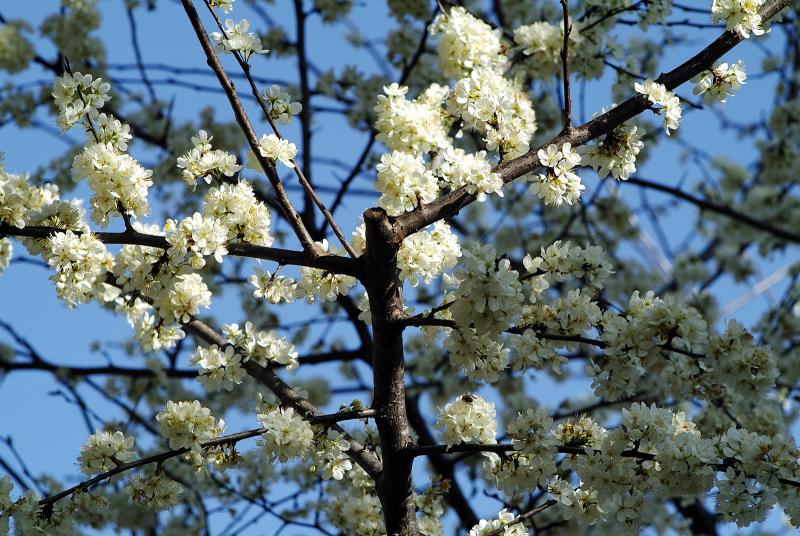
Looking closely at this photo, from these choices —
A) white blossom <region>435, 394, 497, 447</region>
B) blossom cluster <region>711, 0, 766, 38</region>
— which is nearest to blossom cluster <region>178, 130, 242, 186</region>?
white blossom <region>435, 394, 497, 447</region>

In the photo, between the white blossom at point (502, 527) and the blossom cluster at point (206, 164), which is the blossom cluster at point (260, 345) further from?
the white blossom at point (502, 527)

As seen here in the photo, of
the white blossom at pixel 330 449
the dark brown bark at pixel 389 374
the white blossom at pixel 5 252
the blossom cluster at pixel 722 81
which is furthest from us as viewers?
the white blossom at pixel 5 252

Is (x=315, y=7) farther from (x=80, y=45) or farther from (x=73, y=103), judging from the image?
(x=73, y=103)

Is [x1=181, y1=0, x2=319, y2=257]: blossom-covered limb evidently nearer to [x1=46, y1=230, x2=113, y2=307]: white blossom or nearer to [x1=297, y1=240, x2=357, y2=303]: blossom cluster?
[x1=297, y1=240, x2=357, y2=303]: blossom cluster

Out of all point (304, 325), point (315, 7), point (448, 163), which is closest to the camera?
point (448, 163)

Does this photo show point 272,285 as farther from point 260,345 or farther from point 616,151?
point 616,151

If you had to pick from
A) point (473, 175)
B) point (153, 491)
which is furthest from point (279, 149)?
point (153, 491)

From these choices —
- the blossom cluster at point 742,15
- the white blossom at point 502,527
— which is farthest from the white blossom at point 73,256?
the blossom cluster at point 742,15

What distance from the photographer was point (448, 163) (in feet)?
10.5

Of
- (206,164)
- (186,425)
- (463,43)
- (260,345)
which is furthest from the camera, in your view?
(463,43)

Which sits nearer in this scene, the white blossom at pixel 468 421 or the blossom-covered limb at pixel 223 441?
the blossom-covered limb at pixel 223 441

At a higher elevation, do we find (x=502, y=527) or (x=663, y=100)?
(x=663, y=100)

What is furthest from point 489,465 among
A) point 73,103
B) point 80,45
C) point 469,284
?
point 80,45

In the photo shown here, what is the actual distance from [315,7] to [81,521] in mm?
4043
